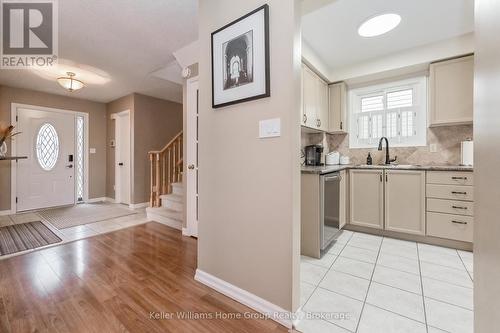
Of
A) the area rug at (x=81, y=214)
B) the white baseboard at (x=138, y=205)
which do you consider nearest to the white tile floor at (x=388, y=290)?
the area rug at (x=81, y=214)

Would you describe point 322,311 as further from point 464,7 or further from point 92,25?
point 92,25

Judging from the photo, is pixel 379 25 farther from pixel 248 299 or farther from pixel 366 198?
pixel 248 299

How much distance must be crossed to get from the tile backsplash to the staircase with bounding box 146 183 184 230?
7.64 ft

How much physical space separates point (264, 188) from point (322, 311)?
94 centimetres

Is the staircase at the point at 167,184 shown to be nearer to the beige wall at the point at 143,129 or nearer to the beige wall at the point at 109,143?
the beige wall at the point at 143,129

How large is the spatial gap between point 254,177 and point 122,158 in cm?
448

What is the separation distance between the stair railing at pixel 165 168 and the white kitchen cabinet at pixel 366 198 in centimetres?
318

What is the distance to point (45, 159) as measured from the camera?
4.39 m

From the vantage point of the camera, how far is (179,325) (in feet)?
4.36

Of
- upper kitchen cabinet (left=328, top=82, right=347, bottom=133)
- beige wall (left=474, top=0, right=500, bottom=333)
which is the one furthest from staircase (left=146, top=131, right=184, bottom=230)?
beige wall (left=474, top=0, right=500, bottom=333)

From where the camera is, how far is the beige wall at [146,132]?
4512 millimetres

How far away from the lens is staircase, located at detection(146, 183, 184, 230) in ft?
11.0

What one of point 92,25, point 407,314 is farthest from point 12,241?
point 407,314

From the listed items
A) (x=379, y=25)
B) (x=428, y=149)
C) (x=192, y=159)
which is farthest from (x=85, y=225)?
(x=428, y=149)
